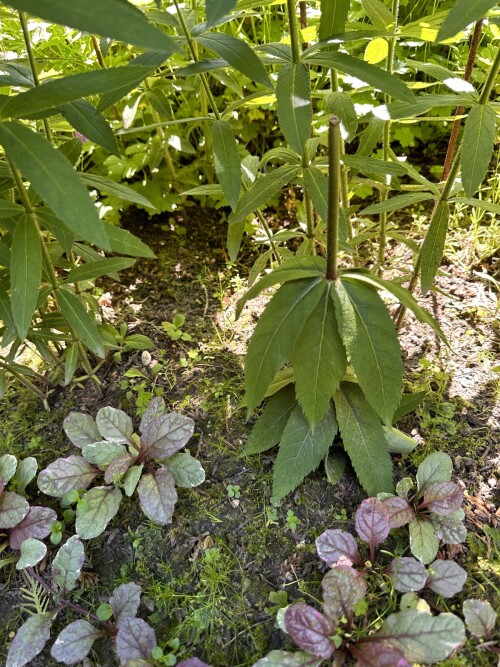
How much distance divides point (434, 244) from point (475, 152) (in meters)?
0.36

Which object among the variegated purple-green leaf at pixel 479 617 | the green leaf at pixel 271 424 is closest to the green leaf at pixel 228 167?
the green leaf at pixel 271 424

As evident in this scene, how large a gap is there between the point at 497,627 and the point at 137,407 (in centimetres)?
132

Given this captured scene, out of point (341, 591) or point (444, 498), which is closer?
point (341, 591)

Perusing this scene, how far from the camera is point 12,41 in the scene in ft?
7.52

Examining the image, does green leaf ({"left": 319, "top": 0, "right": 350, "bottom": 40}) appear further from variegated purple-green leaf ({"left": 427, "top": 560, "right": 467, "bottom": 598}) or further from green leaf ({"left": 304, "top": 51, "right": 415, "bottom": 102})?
variegated purple-green leaf ({"left": 427, "top": 560, "right": 467, "bottom": 598})

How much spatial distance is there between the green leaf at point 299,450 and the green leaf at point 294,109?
0.80m

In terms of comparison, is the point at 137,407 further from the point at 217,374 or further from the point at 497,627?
the point at 497,627

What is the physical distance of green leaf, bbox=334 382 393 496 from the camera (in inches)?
64.6

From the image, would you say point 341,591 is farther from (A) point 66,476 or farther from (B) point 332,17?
(B) point 332,17

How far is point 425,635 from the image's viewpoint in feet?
4.51

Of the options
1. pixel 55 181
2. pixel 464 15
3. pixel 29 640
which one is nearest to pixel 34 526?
pixel 29 640

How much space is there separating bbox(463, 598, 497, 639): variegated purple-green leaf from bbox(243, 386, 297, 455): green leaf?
2.29ft

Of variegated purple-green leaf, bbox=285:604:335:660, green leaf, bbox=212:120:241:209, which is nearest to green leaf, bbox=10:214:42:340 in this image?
green leaf, bbox=212:120:241:209

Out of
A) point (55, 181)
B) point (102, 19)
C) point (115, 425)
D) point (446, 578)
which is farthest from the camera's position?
point (115, 425)
